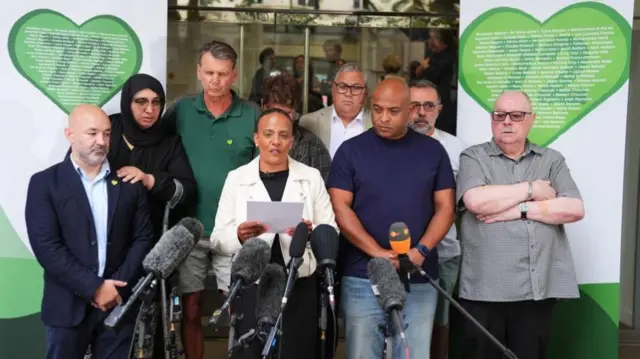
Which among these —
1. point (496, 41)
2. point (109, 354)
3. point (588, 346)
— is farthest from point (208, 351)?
point (496, 41)

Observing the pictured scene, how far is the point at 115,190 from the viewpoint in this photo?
350 centimetres

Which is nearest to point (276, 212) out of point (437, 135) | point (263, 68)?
point (437, 135)

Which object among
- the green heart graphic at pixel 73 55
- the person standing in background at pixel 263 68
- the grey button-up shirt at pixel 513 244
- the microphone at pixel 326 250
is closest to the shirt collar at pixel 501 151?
the grey button-up shirt at pixel 513 244

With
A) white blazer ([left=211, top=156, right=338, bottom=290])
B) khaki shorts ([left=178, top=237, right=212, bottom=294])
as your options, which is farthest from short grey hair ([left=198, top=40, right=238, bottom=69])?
khaki shorts ([left=178, top=237, right=212, bottom=294])

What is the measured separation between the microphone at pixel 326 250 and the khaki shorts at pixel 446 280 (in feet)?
5.23

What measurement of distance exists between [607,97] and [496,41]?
0.74m

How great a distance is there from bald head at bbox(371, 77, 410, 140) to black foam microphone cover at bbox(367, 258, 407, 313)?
87 cm

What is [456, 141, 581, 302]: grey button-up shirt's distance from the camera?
361cm

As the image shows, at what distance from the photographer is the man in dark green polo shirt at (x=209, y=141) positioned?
396 cm

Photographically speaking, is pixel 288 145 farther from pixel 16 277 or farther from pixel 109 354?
pixel 16 277

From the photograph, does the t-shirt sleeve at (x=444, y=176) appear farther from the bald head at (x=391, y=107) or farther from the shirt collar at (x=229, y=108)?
the shirt collar at (x=229, y=108)

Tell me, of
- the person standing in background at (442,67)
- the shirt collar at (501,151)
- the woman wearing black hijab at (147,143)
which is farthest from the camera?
the person standing in background at (442,67)

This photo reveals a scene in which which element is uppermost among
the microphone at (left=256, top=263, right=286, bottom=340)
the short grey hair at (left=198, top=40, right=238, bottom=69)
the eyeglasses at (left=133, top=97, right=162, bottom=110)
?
the short grey hair at (left=198, top=40, right=238, bottom=69)

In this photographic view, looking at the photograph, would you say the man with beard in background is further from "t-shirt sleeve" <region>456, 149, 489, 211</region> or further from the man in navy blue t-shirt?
the man in navy blue t-shirt
